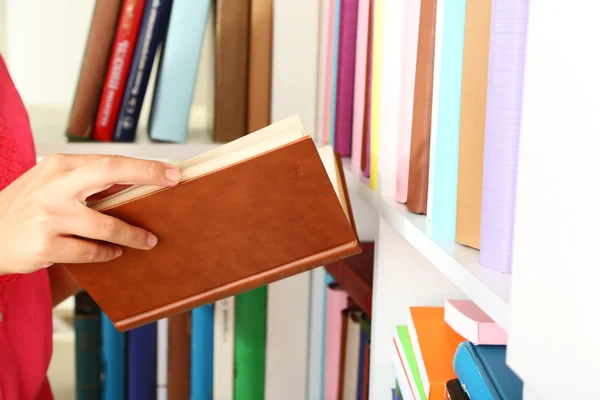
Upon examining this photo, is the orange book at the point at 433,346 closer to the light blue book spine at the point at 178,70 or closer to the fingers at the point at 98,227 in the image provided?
the fingers at the point at 98,227

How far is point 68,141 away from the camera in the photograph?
3.56ft

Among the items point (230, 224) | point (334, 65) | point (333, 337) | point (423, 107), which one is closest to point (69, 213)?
point (230, 224)

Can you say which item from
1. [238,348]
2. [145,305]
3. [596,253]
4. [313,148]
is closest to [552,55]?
[596,253]

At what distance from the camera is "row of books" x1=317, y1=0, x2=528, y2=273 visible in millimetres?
355

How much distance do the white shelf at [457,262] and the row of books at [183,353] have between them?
0.54 meters

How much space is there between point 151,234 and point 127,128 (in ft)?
1.84

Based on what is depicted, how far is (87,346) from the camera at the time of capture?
116 centimetres

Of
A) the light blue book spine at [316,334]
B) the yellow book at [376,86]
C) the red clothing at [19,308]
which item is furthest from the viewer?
the light blue book spine at [316,334]

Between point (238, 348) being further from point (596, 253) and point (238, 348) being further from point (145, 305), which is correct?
point (596, 253)

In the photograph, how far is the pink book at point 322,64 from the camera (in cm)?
107

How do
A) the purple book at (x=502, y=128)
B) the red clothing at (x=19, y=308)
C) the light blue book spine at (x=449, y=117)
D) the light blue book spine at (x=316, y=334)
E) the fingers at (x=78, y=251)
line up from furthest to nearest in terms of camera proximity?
the light blue book spine at (x=316, y=334), the red clothing at (x=19, y=308), the fingers at (x=78, y=251), the light blue book spine at (x=449, y=117), the purple book at (x=502, y=128)

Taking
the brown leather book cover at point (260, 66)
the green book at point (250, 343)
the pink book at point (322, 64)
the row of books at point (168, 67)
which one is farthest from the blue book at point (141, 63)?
the green book at point (250, 343)

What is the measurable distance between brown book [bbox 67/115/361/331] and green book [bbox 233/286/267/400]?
545mm

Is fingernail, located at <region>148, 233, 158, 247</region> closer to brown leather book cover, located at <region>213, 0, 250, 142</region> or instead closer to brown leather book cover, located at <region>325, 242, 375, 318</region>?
brown leather book cover, located at <region>325, 242, 375, 318</region>
